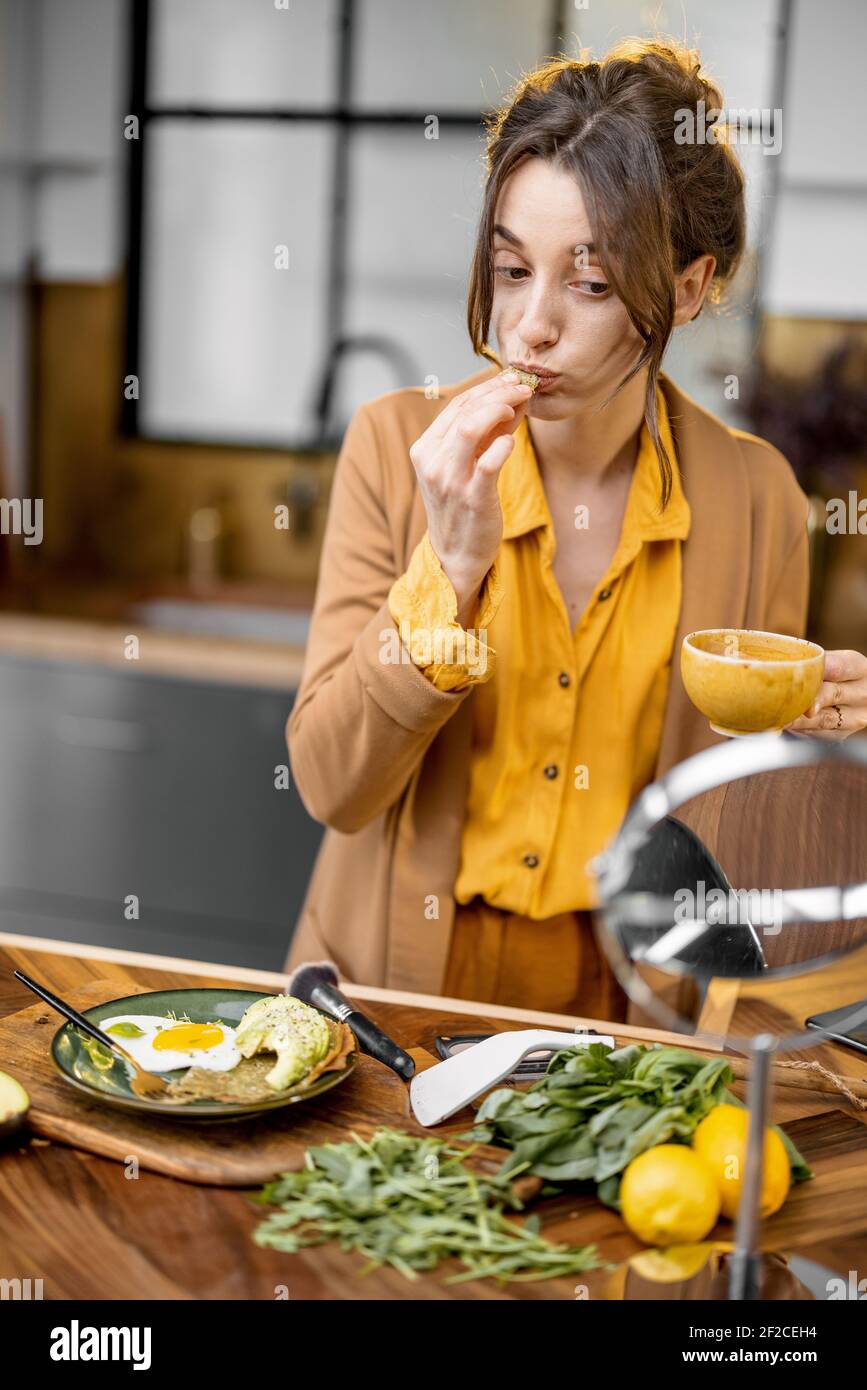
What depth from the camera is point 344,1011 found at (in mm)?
1352

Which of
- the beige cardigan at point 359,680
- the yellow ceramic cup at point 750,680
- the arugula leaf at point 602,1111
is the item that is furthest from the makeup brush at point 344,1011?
the yellow ceramic cup at point 750,680

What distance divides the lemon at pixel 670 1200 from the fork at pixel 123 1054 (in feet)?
1.26

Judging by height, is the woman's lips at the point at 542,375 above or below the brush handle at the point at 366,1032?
above

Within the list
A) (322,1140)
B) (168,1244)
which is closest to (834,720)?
(322,1140)

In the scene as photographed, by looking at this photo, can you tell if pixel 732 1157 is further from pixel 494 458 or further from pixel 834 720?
pixel 494 458

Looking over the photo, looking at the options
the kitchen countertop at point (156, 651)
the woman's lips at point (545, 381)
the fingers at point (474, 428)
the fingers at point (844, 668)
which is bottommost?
the kitchen countertop at point (156, 651)

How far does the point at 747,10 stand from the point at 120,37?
1497 millimetres

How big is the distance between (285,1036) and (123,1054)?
13 centimetres

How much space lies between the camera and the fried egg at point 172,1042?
123cm

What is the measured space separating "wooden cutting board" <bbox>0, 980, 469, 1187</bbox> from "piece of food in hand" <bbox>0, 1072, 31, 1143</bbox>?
0.02m

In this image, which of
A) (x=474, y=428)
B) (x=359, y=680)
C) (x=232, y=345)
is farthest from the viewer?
(x=232, y=345)

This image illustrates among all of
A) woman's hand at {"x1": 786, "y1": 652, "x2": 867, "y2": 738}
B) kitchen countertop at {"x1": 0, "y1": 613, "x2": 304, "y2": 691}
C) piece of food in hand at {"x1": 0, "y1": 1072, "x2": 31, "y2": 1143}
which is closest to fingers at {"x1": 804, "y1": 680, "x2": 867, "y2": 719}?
woman's hand at {"x1": 786, "y1": 652, "x2": 867, "y2": 738}

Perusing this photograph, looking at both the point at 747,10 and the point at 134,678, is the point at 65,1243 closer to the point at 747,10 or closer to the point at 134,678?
the point at 134,678

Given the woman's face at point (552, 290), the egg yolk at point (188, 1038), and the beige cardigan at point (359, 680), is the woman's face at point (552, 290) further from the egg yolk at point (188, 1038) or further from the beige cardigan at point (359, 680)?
the egg yolk at point (188, 1038)
